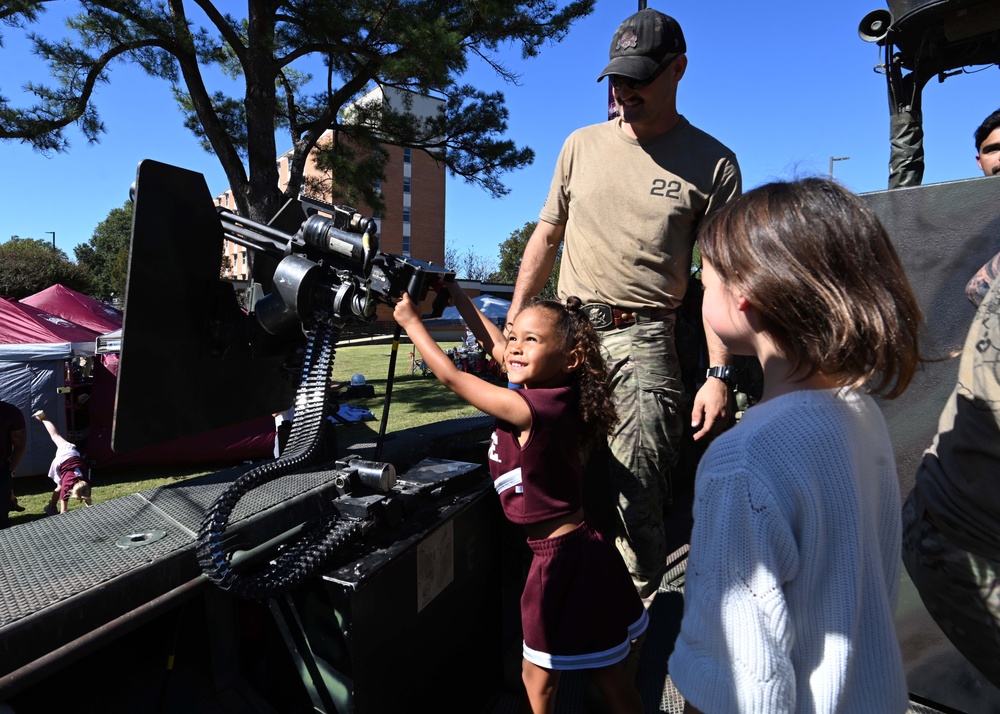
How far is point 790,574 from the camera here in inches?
38.0

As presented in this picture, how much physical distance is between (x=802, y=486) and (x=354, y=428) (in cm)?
909

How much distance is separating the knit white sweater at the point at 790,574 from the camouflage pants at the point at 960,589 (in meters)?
0.29

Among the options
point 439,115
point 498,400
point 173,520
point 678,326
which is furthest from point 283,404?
→ point 439,115

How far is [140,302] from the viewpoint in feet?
5.29

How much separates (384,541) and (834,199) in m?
1.30

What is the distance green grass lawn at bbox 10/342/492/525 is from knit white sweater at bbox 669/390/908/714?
6.03 ft

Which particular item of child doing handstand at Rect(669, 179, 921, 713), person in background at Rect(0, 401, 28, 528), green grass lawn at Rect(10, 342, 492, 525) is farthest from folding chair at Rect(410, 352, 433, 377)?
child doing handstand at Rect(669, 179, 921, 713)

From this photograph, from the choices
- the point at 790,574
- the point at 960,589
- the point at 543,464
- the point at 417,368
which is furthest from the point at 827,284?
the point at 417,368

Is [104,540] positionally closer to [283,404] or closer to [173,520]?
[173,520]

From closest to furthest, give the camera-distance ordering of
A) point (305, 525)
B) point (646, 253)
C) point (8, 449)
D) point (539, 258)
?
1. point (305, 525)
2. point (646, 253)
3. point (539, 258)
4. point (8, 449)

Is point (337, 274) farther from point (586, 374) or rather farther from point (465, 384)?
point (586, 374)

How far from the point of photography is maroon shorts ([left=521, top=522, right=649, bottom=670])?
1785 mm

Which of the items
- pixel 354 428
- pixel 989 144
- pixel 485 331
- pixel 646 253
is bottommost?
pixel 354 428

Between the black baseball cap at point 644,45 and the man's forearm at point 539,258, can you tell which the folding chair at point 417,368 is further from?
the black baseball cap at point 644,45
